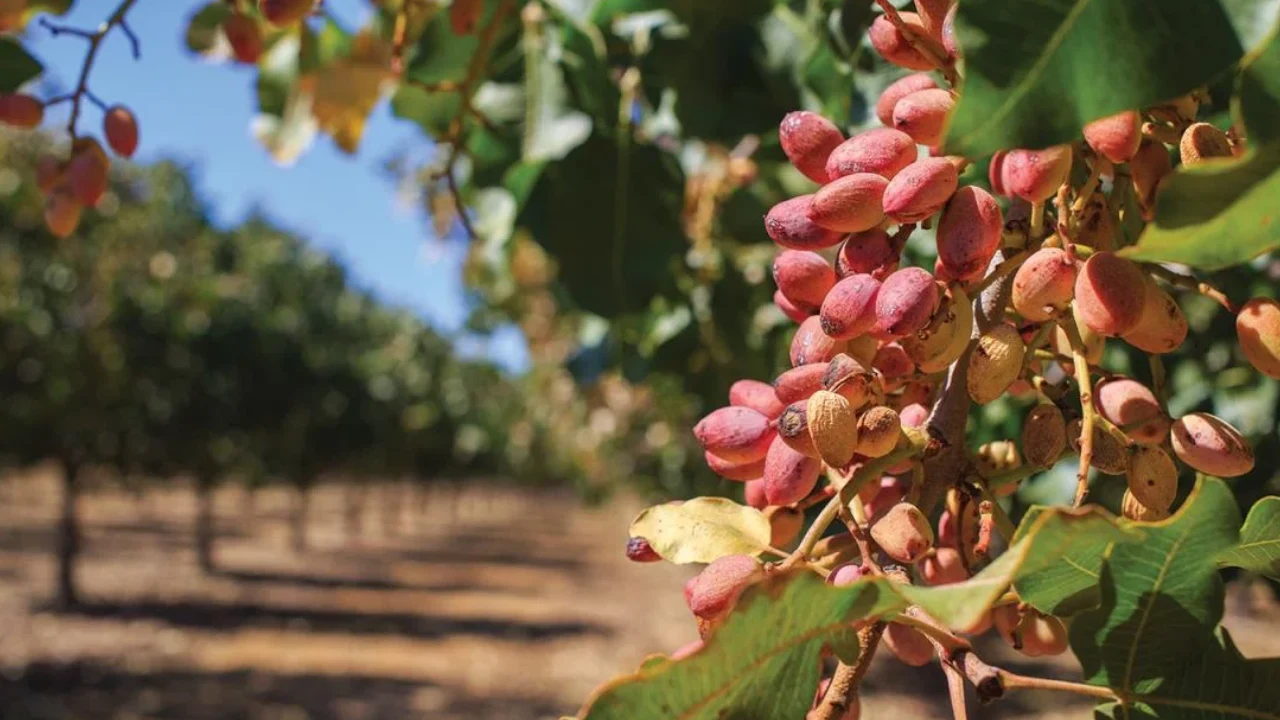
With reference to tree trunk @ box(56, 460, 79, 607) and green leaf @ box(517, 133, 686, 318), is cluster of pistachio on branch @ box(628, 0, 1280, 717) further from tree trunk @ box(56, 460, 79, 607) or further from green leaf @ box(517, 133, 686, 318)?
tree trunk @ box(56, 460, 79, 607)

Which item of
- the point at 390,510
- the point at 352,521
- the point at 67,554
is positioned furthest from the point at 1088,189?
the point at 390,510

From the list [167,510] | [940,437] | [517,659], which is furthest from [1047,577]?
[167,510]

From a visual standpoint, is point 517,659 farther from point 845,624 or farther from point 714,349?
point 845,624

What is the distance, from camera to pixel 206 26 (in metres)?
1.42

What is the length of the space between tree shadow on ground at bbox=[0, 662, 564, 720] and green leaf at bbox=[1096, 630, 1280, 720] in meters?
7.78

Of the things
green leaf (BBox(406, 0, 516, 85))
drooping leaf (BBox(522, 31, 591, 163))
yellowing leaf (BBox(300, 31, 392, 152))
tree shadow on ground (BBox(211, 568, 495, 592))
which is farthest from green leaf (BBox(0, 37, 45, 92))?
tree shadow on ground (BBox(211, 568, 495, 592))

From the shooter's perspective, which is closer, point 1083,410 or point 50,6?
point 1083,410

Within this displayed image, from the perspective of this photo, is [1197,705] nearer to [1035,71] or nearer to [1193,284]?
[1193,284]

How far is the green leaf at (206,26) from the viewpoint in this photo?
1415 mm

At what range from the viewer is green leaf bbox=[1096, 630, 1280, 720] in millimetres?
510

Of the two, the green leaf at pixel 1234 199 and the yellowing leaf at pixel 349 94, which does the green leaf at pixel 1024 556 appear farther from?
the yellowing leaf at pixel 349 94

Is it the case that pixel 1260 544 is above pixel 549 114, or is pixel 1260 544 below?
below

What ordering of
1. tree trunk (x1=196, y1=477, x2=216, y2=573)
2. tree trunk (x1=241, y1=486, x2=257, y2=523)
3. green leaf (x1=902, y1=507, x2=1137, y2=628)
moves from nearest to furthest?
green leaf (x1=902, y1=507, x2=1137, y2=628) < tree trunk (x1=196, y1=477, x2=216, y2=573) < tree trunk (x1=241, y1=486, x2=257, y2=523)

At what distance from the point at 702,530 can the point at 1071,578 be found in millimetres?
176
